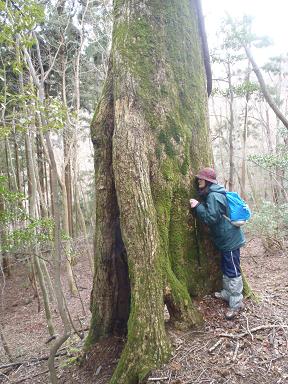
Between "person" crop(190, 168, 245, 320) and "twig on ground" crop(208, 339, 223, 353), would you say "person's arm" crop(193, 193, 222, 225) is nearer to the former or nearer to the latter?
"person" crop(190, 168, 245, 320)

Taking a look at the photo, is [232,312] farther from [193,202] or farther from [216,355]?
[193,202]

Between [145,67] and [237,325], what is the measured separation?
291 cm

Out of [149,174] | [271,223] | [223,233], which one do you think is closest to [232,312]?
[223,233]

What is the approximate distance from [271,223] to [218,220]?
371 inches

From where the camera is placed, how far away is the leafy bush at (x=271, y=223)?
40.1 ft

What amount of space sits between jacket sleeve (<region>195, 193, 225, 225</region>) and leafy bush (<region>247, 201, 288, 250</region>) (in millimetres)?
9190

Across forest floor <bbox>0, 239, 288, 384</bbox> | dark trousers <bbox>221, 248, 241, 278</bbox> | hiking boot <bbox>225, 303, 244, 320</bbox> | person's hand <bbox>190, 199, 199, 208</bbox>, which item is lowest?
forest floor <bbox>0, 239, 288, 384</bbox>

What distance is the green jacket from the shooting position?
11.7 feet

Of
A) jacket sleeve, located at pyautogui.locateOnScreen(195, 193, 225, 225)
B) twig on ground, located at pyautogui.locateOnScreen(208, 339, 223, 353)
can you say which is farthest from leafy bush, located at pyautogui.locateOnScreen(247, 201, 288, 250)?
twig on ground, located at pyautogui.locateOnScreen(208, 339, 223, 353)

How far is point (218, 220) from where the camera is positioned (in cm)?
361

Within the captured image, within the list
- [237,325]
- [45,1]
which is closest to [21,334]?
[237,325]

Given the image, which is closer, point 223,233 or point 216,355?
point 216,355

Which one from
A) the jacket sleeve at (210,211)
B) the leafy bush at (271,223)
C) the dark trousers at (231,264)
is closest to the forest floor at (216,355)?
the dark trousers at (231,264)

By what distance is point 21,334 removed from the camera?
1111cm
